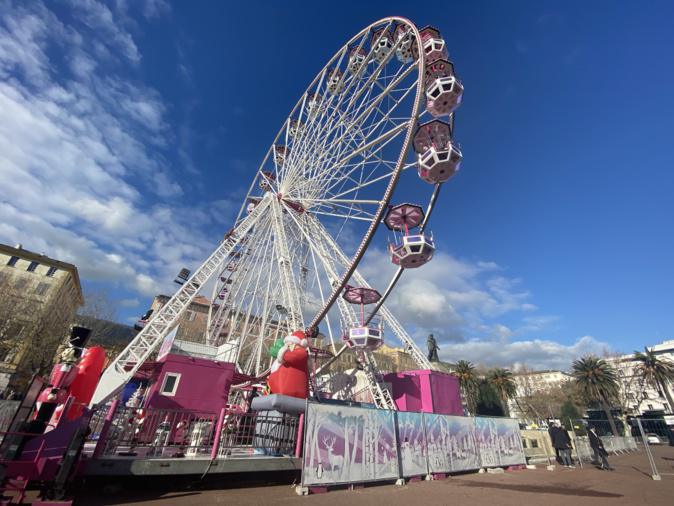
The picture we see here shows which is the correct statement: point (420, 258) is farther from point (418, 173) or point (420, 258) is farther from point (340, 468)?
point (340, 468)

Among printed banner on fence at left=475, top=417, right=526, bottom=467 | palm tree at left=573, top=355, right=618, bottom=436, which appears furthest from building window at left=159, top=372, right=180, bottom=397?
palm tree at left=573, top=355, right=618, bottom=436

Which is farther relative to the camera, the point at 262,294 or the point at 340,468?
the point at 262,294

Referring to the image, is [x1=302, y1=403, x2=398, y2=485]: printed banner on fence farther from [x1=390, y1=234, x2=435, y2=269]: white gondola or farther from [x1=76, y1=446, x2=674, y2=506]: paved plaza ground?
[x1=390, y1=234, x2=435, y2=269]: white gondola

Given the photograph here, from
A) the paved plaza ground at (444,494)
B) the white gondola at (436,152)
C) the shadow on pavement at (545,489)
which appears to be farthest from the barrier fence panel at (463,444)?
the white gondola at (436,152)

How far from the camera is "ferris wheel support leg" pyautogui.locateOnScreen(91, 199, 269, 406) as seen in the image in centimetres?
1523

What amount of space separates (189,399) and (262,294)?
34.2ft

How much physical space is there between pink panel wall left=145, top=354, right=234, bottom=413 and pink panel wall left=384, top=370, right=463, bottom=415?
9.50m

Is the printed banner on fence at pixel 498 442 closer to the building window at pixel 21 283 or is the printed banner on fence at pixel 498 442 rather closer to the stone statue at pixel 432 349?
the building window at pixel 21 283

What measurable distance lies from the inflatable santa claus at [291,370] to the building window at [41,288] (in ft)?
148

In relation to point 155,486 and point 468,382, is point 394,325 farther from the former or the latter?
point 468,382

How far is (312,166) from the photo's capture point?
2181 centimetres

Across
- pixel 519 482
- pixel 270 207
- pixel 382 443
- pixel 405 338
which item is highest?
pixel 270 207

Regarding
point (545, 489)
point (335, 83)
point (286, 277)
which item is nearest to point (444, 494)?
point (545, 489)

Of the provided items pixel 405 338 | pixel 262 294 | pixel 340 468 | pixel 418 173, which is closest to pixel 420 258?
pixel 418 173
